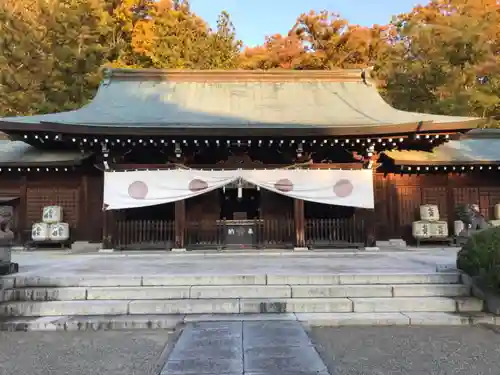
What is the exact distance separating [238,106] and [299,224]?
4.39 metres

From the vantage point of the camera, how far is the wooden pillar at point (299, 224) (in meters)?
10.8

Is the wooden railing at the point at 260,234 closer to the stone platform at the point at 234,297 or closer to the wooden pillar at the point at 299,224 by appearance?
the wooden pillar at the point at 299,224

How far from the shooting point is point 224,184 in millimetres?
10445

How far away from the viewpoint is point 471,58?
1956cm

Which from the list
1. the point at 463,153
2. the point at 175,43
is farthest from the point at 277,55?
the point at 463,153

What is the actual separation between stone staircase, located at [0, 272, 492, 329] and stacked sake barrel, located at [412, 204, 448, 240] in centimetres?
552

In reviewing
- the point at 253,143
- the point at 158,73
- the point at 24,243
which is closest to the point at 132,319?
the point at 253,143

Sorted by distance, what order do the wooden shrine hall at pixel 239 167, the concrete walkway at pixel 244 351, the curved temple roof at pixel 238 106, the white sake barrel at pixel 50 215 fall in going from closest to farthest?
1. the concrete walkway at pixel 244 351
2. the curved temple roof at pixel 238 106
3. the wooden shrine hall at pixel 239 167
4. the white sake barrel at pixel 50 215

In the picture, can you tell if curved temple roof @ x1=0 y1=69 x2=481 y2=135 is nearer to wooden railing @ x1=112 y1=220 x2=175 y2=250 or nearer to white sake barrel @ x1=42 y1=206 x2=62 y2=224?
white sake barrel @ x1=42 y1=206 x2=62 y2=224

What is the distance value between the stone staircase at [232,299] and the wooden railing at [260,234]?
184 inches

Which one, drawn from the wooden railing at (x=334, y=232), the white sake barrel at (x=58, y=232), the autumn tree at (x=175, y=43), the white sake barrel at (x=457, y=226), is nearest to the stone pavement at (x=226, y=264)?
the wooden railing at (x=334, y=232)

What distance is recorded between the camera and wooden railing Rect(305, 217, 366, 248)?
35.9 feet

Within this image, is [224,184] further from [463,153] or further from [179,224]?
[463,153]

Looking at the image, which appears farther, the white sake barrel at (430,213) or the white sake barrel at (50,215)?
the white sake barrel at (430,213)
